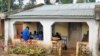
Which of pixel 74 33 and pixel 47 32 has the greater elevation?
pixel 47 32

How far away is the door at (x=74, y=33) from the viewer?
67.8 feet

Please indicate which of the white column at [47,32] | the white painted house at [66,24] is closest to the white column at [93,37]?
the white painted house at [66,24]

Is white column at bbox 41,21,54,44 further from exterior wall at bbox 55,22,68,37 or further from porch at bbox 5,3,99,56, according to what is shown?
exterior wall at bbox 55,22,68,37

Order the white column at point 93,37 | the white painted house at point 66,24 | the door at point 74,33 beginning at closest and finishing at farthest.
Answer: the white column at point 93,37 < the white painted house at point 66,24 < the door at point 74,33

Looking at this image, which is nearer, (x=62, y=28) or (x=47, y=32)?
(x=47, y=32)

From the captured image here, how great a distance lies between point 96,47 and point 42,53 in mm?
3327

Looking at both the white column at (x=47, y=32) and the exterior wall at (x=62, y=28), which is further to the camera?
the exterior wall at (x=62, y=28)

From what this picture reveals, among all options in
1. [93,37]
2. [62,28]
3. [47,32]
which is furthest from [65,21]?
[62,28]

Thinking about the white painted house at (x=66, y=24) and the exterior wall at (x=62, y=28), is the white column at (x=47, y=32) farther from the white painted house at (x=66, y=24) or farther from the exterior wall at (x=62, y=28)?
the exterior wall at (x=62, y=28)

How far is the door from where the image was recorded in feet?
67.8

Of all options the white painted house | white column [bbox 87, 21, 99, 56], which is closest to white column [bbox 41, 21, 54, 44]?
the white painted house

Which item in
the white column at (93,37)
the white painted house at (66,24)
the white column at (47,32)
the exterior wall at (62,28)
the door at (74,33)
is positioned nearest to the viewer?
the white column at (93,37)

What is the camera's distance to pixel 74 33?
822 inches

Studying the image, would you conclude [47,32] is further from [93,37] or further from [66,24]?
[66,24]
